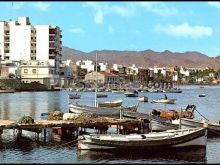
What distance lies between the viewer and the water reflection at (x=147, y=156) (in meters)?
33.6

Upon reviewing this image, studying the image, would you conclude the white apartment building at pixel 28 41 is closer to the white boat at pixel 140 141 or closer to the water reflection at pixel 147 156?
the white boat at pixel 140 141

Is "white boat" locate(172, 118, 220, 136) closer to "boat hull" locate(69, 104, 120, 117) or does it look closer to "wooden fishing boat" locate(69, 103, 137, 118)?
Result: "wooden fishing boat" locate(69, 103, 137, 118)

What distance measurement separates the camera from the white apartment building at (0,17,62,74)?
17750 cm

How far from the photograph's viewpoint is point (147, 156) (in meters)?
34.5

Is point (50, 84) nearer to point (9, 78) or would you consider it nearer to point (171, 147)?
point (9, 78)

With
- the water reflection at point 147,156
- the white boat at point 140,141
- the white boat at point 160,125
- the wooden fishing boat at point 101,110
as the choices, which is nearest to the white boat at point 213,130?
the white boat at point 160,125

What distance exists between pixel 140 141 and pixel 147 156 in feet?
4.09

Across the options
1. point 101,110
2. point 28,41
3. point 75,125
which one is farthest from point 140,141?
point 28,41

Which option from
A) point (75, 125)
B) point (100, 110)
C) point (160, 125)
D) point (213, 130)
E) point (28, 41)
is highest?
point (28, 41)

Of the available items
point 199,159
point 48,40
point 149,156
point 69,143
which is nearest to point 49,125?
point 69,143

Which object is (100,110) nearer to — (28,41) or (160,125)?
(160,125)

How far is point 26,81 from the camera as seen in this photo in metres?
173

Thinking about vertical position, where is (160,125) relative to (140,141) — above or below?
above

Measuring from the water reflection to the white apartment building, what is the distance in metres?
141
